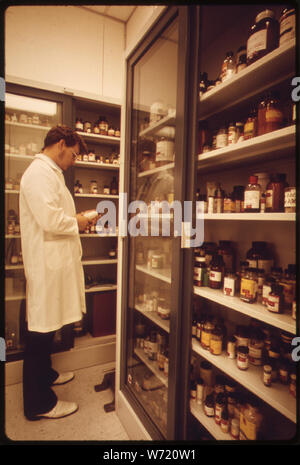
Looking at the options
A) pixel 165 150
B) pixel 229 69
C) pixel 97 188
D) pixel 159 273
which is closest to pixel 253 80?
pixel 229 69

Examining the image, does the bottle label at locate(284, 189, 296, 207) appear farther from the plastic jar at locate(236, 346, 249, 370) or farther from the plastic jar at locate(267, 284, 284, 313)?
the plastic jar at locate(236, 346, 249, 370)

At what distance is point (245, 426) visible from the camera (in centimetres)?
107

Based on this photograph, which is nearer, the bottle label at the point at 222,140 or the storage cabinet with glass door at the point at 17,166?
the bottle label at the point at 222,140

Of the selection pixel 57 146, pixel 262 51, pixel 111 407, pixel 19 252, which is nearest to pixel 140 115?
pixel 57 146

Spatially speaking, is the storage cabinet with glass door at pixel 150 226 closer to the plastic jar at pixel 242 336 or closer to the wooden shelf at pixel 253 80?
the wooden shelf at pixel 253 80

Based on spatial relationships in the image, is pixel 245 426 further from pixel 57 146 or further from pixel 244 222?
pixel 57 146

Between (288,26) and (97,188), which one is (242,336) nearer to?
(288,26)

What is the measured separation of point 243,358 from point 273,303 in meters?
0.30

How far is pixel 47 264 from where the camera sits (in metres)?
1.61

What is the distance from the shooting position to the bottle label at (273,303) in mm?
953

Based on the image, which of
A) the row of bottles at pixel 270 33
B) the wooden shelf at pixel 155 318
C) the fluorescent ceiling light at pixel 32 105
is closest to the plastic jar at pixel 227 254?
the wooden shelf at pixel 155 318

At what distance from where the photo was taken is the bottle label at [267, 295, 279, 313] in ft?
3.13

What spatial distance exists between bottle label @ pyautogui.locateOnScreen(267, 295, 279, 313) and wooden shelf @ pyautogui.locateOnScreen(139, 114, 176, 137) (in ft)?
3.56

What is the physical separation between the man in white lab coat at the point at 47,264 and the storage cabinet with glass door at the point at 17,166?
577mm
